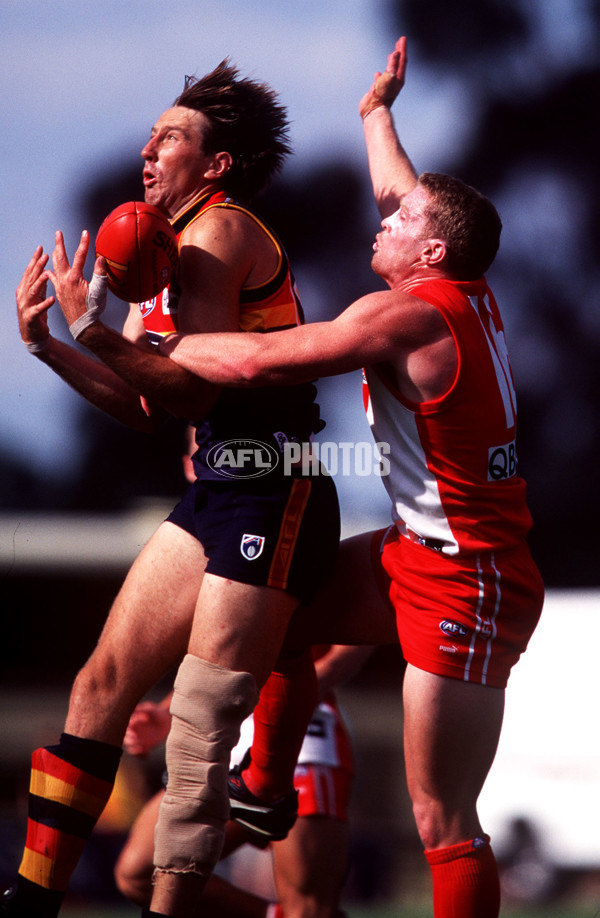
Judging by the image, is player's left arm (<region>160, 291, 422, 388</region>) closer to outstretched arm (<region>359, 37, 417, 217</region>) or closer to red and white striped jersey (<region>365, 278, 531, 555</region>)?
red and white striped jersey (<region>365, 278, 531, 555</region>)

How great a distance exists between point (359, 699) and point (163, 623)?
4.77 meters

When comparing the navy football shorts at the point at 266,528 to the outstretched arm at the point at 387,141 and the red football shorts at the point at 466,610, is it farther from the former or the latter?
the outstretched arm at the point at 387,141

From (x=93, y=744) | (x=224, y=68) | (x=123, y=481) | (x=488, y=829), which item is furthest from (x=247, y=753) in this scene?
(x=123, y=481)

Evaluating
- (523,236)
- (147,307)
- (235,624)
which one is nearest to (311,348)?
(147,307)

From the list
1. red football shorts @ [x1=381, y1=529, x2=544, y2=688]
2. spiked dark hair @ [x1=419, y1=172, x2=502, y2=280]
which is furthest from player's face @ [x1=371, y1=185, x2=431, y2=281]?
red football shorts @ [x1=381, y1=529, x2=544, y2=688]

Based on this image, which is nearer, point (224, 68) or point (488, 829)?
point (224, 68)

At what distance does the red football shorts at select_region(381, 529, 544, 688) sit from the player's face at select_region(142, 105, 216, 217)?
1153 mm

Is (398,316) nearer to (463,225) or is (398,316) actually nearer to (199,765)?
(463,225)

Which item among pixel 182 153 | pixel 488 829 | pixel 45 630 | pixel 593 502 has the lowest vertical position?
pixel 488 829

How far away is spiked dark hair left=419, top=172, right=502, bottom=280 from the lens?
285 cm

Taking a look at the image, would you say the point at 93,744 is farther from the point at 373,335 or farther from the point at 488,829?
the point at 488,829

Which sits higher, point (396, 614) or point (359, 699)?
point (396, 614)

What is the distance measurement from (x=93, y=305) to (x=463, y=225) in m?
0.99

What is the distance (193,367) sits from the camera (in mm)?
2674
